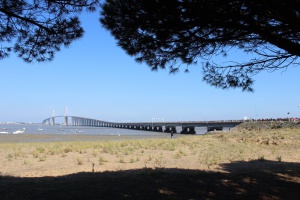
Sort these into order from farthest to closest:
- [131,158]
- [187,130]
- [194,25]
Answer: [187,130] → [131,158] → [194,25]

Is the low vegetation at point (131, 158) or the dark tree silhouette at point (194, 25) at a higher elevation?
the dark tree silhouette at point (194, 25)

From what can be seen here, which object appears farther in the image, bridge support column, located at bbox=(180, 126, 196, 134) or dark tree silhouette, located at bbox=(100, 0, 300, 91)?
bridge support column, located at bbox=(180, 126, 196, 134)

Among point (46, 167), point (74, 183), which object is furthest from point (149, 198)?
point (46, 167)

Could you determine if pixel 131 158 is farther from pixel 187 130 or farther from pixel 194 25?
pixel 187 130


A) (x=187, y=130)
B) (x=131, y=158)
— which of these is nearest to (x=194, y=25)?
(x=131, y=158)

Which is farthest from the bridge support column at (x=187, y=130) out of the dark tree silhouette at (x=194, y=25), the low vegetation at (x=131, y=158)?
the dark tree silhouette at (x=194, y=25)

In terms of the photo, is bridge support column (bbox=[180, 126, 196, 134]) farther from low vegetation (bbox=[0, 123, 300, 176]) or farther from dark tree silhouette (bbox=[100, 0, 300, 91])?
dark tree silhouette (bbox=[100, 0, 300, 91])

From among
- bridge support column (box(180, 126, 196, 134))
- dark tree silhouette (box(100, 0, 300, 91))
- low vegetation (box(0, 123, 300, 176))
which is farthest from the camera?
bridge support column (box(180, 126, 196, 134))

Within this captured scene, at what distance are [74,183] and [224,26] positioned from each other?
13.8 feet

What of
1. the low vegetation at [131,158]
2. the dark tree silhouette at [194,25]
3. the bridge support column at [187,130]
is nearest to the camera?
the dark tree silhouette at [194,25]

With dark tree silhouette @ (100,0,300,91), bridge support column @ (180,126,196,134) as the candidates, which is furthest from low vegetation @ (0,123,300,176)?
bridge support column @ (180,126,196,134)

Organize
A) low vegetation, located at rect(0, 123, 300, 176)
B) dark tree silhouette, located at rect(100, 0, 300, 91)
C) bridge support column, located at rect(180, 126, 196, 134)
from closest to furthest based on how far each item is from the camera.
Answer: dark tree silhouette, located at rect(100, 0, 300, 91) → low vegetation, located at rect(0, 123, 300, 176) → bridge support column, located at rect(180, 126, 196, 134)

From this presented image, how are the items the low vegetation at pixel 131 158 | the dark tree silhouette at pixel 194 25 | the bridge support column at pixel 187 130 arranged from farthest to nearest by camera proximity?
1. the bridge support column at pixel 187 130
2. the low vegetation at pixel 131 158
3. the dark tree silhouette at pixel 194 25

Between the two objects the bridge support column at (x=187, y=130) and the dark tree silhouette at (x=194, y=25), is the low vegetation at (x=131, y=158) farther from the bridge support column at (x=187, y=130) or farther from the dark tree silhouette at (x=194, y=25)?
the bridge support column at (x=187, y=130)
